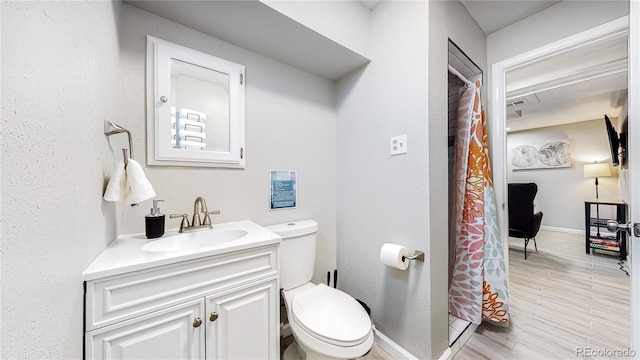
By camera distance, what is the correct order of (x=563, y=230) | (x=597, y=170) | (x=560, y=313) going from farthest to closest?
(x=563, y=230)
(x=597, y=170)
(x=560, y=313)

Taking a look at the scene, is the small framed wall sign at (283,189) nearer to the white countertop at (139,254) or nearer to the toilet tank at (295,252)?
the toilet tank at (295,252)

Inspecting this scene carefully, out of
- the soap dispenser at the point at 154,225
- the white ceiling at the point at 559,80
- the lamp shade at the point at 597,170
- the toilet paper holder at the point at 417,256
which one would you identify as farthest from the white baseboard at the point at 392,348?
the lamp shade at the point at 597,170

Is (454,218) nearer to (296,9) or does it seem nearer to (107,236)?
(296,9)

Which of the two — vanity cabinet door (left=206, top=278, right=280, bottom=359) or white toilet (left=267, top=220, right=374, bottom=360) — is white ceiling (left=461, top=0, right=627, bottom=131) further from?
vanity cabinet door (left=206, top=278, right=280, bottom=359)

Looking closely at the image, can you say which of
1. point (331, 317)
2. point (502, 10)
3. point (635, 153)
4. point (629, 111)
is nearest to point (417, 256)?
point (331, 317)

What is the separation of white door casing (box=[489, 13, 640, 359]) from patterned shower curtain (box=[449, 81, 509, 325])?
14 cm

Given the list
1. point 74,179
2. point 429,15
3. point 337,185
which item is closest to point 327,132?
point 337,185

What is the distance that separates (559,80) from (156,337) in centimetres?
358

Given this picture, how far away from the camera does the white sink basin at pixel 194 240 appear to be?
1077 millimetres

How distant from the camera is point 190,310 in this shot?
89cm

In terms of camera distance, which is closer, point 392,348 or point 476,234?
point 392,348

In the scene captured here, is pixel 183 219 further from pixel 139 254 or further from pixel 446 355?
pixel 446 355

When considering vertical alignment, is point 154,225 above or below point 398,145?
below

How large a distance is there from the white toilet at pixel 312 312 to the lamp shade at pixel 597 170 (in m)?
5.68
